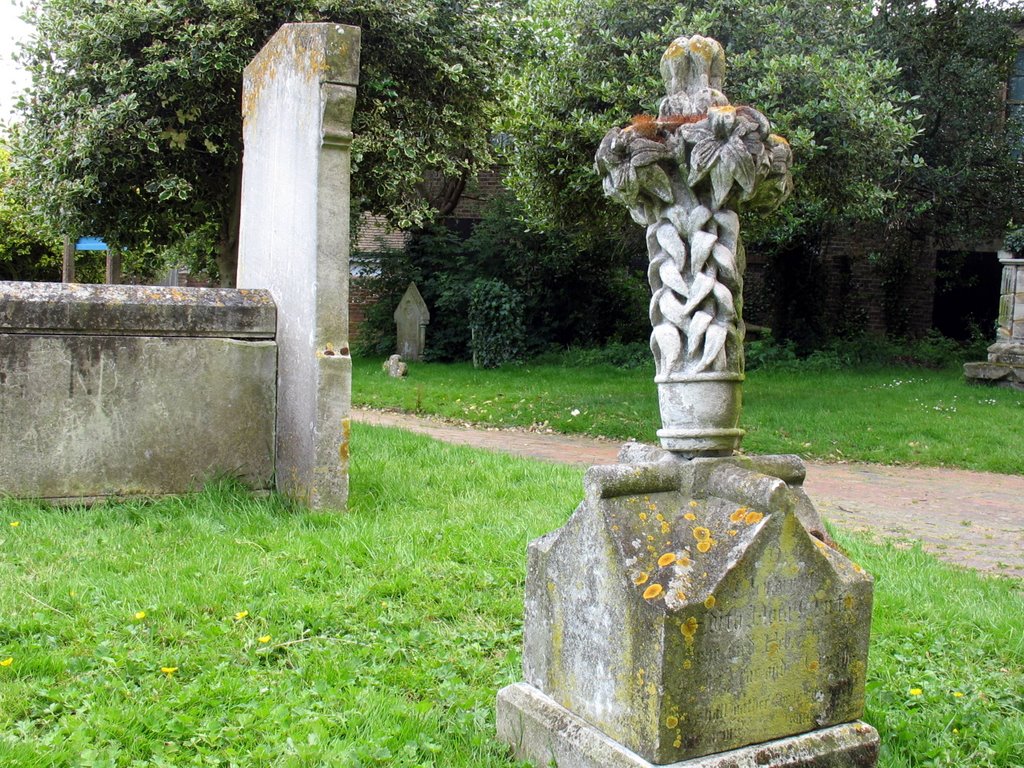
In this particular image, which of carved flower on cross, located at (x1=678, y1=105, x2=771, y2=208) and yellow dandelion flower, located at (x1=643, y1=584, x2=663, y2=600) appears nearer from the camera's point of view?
yellow dandelion flower, located at (x1=643, y1=584, x2=663, y2=600)

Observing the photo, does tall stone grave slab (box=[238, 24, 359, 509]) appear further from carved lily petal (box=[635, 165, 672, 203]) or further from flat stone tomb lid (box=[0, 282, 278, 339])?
carved lily petal (box=[635, 165, 672, 203])

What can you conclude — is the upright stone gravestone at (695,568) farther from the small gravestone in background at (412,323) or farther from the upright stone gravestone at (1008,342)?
the small gravestone in background at (412,323)

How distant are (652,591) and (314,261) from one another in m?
3.81

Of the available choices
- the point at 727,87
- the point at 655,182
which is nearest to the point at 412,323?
the point at 727,87

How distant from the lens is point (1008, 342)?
14.7 m

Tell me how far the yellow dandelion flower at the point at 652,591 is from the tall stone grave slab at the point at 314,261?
3549 millimetres

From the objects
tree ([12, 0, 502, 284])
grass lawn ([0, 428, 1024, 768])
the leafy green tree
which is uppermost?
tree ([12, 0, 502, 284])

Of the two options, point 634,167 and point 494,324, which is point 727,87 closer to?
point 494,324

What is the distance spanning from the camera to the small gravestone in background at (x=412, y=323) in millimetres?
20281

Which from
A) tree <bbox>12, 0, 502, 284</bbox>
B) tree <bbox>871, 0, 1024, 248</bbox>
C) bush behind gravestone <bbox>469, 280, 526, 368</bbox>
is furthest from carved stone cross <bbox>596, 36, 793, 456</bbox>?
bush behind gravestone <bbox>469, 280, 526, 368</bbox>

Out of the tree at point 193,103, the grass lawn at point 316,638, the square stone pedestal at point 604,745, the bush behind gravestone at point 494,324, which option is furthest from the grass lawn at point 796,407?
the square stone pedestal at point 604,745

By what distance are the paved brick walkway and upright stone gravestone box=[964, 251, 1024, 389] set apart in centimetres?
564

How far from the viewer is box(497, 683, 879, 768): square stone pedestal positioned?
Result: 2.68 m

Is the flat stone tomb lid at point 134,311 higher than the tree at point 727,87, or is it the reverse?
the tree at point 727,87
